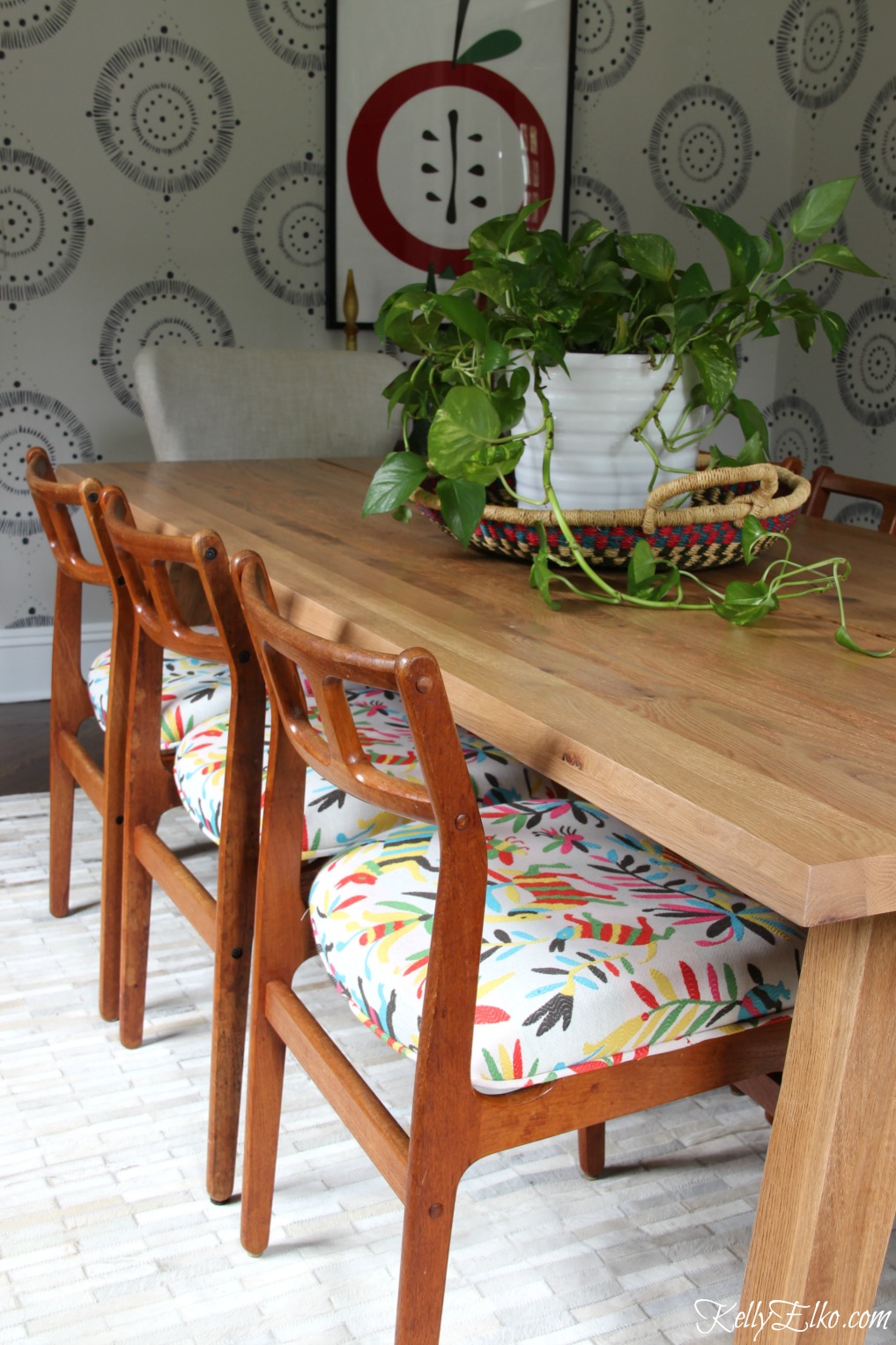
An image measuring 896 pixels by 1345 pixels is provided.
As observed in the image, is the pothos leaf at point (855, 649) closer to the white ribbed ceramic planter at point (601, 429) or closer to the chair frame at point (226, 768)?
the white ribbed ceramic planter at point (601, 429)

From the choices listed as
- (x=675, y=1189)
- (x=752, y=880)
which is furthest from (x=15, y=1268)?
(x=752, y=880)

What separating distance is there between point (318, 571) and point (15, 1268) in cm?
85

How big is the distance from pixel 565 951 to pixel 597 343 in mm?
750

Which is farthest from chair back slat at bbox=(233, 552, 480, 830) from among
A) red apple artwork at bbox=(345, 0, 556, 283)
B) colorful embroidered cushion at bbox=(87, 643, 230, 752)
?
red apple artwork at bbox=(345, 0, 556, 283)

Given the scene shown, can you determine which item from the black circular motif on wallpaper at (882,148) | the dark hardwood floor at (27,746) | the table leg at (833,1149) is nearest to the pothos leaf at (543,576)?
the table leg at (833,1149)

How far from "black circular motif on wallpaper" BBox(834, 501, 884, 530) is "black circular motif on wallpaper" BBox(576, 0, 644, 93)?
1609mm

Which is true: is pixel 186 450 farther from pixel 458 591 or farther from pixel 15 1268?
pixel 15 1268

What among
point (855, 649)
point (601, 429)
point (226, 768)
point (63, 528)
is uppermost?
point (601, 429)

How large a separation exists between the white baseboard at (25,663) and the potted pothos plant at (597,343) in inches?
99.3

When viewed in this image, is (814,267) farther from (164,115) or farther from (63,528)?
(63,528)

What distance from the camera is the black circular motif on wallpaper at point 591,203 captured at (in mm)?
4078

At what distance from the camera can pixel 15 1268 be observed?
4.47 ft

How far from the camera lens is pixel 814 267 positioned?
4.23 m

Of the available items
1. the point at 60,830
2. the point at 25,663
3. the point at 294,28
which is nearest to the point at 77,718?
the point at 60,830
